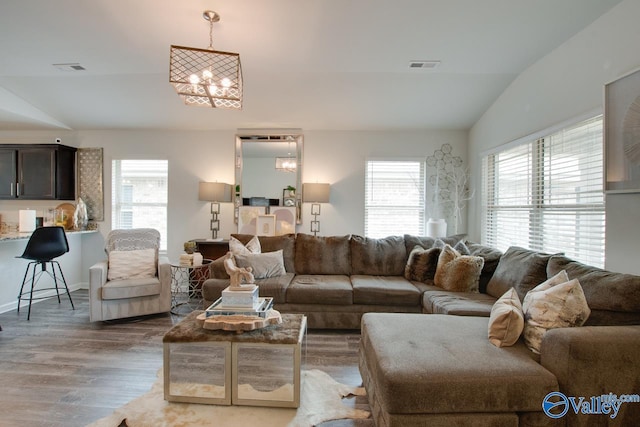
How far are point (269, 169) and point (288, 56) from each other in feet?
5.89

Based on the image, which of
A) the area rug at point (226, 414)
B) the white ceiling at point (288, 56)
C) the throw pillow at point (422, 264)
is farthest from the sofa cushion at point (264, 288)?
the white ceiling at point (288, 56)

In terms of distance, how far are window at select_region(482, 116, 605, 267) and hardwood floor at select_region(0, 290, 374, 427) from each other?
2.09 metres

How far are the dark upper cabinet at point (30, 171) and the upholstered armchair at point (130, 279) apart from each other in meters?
1.65

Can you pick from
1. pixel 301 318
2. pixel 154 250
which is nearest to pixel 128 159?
pixel 154 250

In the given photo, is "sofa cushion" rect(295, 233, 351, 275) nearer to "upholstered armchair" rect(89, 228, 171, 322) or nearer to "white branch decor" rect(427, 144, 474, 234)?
"upholstered armchair" rect(89, 228, 171, 322)

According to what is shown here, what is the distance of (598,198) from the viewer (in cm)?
238

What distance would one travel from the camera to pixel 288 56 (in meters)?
3.10

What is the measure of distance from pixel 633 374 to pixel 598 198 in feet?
4.74

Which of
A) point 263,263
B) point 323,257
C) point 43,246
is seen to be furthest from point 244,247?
point 43,246

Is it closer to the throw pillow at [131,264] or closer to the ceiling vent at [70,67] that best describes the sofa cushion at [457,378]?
the throw pillow at [131,264]

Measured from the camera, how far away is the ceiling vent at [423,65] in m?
3.14

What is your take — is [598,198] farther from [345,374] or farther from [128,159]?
[128,159]

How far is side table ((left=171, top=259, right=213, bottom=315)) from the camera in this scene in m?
3.92

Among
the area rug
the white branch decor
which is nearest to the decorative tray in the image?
the area rug
